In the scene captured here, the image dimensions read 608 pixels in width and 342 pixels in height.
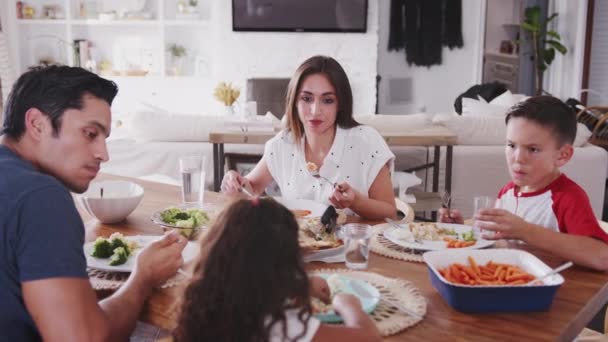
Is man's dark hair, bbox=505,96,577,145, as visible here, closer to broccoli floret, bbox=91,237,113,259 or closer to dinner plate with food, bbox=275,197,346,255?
dinner plate with food, bbox=275,197,346,255

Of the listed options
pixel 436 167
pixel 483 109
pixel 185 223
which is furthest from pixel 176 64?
pixel 185 223

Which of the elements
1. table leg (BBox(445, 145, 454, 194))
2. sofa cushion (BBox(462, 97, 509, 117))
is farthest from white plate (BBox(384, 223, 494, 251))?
sofa cushion (BBox(462, 97, 509, 117))

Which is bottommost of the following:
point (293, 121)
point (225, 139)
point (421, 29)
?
point (225, 139)

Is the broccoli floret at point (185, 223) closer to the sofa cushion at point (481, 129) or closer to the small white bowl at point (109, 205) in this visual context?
the small white bowl at point (109, 205)

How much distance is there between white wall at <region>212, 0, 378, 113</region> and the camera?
690cm

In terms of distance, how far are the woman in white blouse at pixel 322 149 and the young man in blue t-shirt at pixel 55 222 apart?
0.87 meters

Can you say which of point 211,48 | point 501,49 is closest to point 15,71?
point 211,48

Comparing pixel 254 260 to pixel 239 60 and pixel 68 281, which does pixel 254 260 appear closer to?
pixel 68 281

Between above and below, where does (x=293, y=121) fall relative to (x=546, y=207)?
above

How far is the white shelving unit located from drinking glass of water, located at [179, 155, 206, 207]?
193 inches

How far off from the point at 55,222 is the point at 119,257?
41 cm

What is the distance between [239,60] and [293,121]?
15.3 feet

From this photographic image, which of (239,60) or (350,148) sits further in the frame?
(239,60)

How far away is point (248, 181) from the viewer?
7.66 feet
